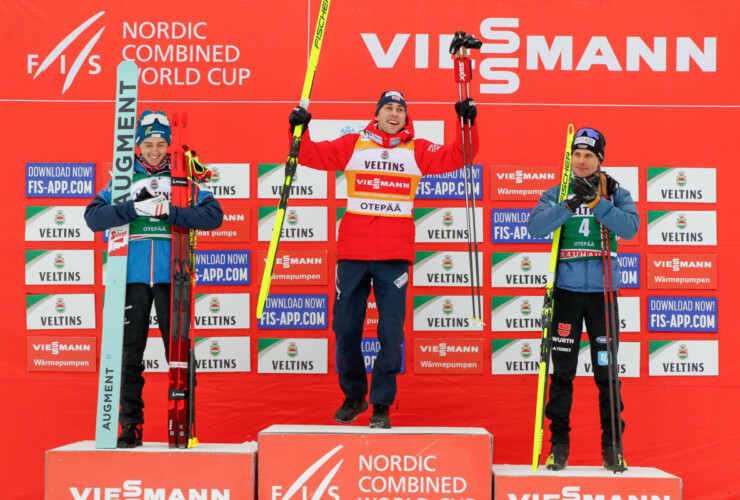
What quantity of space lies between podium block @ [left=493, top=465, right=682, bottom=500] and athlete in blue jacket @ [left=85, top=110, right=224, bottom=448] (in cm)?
165

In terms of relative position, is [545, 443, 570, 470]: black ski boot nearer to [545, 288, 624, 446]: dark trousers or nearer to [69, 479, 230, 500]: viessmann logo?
[545, 288, 624, 446]: dark trousers

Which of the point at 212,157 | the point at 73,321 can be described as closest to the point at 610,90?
the point at 212,157

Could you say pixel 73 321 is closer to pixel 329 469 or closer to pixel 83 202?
pixel 83 202

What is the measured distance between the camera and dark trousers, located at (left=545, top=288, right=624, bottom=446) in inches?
131

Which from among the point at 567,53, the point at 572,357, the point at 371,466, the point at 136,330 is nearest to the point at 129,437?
the point at 136,330

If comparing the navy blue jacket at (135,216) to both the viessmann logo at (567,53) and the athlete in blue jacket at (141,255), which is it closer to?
the athlete in blue jacket at (141,255)

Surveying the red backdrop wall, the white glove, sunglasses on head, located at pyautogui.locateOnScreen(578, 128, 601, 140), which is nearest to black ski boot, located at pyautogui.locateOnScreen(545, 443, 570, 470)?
the red backdrop wall

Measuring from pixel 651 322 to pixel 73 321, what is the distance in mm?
3397

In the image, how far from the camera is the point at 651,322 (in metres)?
4.37

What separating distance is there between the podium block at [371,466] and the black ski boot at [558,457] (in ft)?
0.99

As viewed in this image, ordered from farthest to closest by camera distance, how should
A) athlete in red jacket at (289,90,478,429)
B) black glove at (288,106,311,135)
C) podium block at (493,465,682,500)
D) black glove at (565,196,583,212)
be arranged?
1. athlete in red jacket at (289,90,478,429)
2. black glove at (288,106,311,135)
3. black glove at (565,196,583,212)
4. podium block at (493,465,682,500)

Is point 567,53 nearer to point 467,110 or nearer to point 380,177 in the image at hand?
point 467,110

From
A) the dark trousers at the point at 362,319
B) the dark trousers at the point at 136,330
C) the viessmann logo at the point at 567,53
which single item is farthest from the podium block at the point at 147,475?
the viessmann logo at the point at 567,53

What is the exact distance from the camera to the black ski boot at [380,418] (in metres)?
3.34
